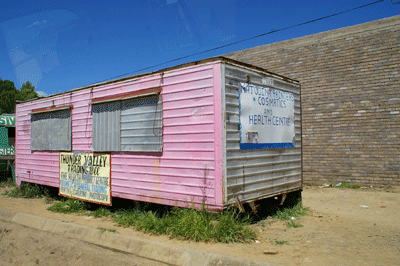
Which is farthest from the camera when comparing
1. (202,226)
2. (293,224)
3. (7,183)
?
(7,183)

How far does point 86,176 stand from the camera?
7.18 m

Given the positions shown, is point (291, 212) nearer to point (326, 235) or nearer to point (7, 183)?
point (326, 235)

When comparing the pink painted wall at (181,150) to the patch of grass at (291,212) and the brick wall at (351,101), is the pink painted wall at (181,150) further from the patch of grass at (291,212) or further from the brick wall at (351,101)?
the brick wall at (351,101)

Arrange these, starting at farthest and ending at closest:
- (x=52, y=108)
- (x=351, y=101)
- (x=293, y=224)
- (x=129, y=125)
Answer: (x=351, y=101) < (x=52, y=108) < (x=129, y=125) < (x=293, y=224)

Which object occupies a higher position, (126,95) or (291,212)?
(126,95)

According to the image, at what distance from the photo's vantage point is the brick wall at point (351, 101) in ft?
30.0

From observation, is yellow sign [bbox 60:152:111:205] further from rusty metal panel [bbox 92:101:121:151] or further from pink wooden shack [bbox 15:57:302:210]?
rusty metal panel [bbox 92:101:121:151]

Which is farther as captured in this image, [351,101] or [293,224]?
[351,101]

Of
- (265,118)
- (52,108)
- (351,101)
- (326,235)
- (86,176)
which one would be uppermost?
(351,101)

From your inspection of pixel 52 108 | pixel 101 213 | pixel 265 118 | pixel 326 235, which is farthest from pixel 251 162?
pixel 52 108

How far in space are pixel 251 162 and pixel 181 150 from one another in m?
1.22

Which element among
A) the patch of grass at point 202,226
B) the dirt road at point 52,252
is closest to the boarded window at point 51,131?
the dirt road at point 52,252

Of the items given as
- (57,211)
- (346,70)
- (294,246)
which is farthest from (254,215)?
(346,70)

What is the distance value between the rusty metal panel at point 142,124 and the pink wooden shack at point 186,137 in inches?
0.7
